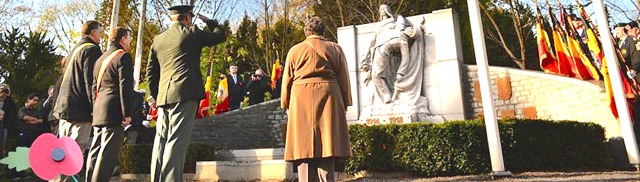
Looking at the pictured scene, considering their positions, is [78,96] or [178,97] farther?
[78,96]

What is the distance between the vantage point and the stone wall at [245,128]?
1198 centimetres

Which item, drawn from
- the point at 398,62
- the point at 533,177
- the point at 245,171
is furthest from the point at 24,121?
the point at 533,177

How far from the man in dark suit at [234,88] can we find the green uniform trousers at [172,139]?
934cm

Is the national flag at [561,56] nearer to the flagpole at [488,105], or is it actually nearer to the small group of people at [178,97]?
the flagpole at [488,105]

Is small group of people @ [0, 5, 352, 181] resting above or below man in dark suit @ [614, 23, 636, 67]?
below

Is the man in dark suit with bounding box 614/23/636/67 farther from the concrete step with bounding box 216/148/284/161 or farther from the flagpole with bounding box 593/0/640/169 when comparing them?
the concrete step with bounding box 216/148/284/161

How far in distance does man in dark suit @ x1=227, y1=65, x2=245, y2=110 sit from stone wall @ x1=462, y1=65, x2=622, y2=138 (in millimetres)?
6597

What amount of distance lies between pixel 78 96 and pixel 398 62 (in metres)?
6.13

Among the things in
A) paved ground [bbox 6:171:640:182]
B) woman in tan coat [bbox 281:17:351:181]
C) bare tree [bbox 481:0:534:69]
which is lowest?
paved ground [bbox 6:171:640:182]

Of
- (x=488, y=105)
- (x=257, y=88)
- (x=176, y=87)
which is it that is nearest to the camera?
(x=176, y=87)

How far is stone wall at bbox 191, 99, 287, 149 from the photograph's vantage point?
472 inches

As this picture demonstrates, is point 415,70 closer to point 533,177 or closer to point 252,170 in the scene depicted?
point 533,177

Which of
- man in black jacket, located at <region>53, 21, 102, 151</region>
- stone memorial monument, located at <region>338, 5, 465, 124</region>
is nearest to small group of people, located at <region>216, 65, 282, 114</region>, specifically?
stone memorial monument, located at <region>338, 5, 465, 124</region>

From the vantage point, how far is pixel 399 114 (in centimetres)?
881
